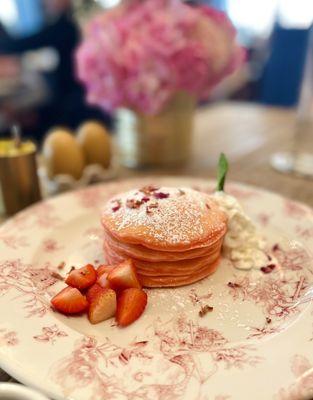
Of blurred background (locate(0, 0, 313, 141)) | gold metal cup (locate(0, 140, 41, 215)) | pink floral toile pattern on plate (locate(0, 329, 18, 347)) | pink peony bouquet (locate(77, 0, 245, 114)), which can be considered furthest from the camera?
blurred background (locate(0, 0, 313, 141))

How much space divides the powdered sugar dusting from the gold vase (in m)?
0.54

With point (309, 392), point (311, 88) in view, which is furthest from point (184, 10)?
point (309, 392)

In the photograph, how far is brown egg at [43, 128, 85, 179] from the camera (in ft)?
4.33

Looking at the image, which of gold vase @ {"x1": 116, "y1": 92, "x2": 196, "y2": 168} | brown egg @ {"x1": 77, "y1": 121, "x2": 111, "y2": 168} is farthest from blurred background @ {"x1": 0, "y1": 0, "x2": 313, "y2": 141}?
brown egg @ {"x1": 77, "y1": 121, "x2": 111, "y2": 168}

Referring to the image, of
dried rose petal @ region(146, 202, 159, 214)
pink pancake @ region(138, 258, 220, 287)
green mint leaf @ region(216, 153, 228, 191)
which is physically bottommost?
pink pancake @ region(138, 258, 220, 287)

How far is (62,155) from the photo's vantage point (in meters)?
1.32

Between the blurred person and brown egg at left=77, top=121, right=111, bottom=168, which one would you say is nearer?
brown egg at left=77, top=121, right=111, bottom=168

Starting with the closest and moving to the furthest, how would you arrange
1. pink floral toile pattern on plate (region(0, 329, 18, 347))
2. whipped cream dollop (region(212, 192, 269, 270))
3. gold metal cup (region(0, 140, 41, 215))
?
pink floral toile pattern on plate (region(0, 329, 18, 347)), whipped cream dollop (region(212, 192, 269, 270)), gold metal cup (region(0, 140, 41, 215))

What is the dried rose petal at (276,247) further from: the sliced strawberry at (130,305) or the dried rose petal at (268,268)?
the sliced strawberry at (130,305)

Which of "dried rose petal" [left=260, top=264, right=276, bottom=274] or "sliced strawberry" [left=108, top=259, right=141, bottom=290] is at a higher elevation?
"sliced strawberry" [left=108, top=259, right=141, bottom=290]

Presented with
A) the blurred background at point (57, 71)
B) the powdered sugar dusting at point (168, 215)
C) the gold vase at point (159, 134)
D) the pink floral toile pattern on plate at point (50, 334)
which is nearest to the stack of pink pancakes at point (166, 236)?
the powdered sugar dusting at point (168, 215)

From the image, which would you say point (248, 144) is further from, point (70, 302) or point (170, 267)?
point (70, 302)

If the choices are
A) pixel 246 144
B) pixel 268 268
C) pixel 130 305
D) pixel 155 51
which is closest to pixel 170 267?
pixel 130 305

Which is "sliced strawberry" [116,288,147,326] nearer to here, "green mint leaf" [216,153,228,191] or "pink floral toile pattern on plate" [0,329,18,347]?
"pink floral toile pattern on plate" [0,329,18,347]
